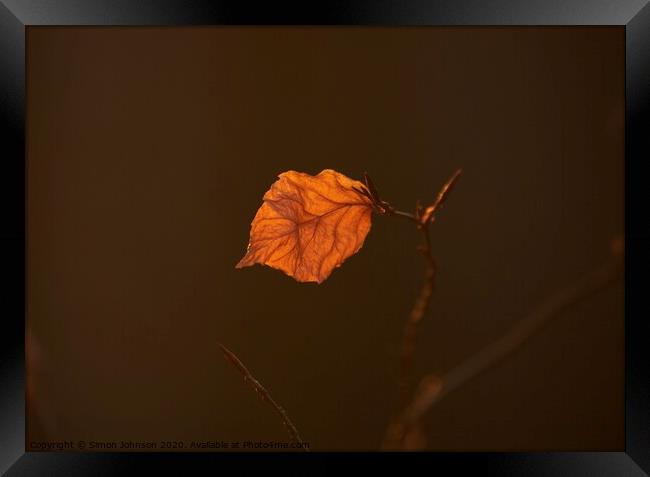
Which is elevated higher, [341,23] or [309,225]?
[341,23]

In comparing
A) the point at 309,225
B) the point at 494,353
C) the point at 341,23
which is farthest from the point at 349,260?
the point at 341,23

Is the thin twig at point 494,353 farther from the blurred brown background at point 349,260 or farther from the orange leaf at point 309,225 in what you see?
the orange leaf at point 309,225

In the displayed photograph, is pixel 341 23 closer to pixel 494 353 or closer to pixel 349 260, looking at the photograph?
pixel 349 260

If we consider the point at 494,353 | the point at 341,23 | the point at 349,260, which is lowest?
the point at 494,353

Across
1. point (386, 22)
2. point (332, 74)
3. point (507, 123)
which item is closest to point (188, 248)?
point (332, 74)

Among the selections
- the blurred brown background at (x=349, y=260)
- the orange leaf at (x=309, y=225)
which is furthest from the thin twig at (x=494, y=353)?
the orange leaf at (x=309, y=225)

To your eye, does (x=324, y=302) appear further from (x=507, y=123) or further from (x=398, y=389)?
(x=507, y=123)
